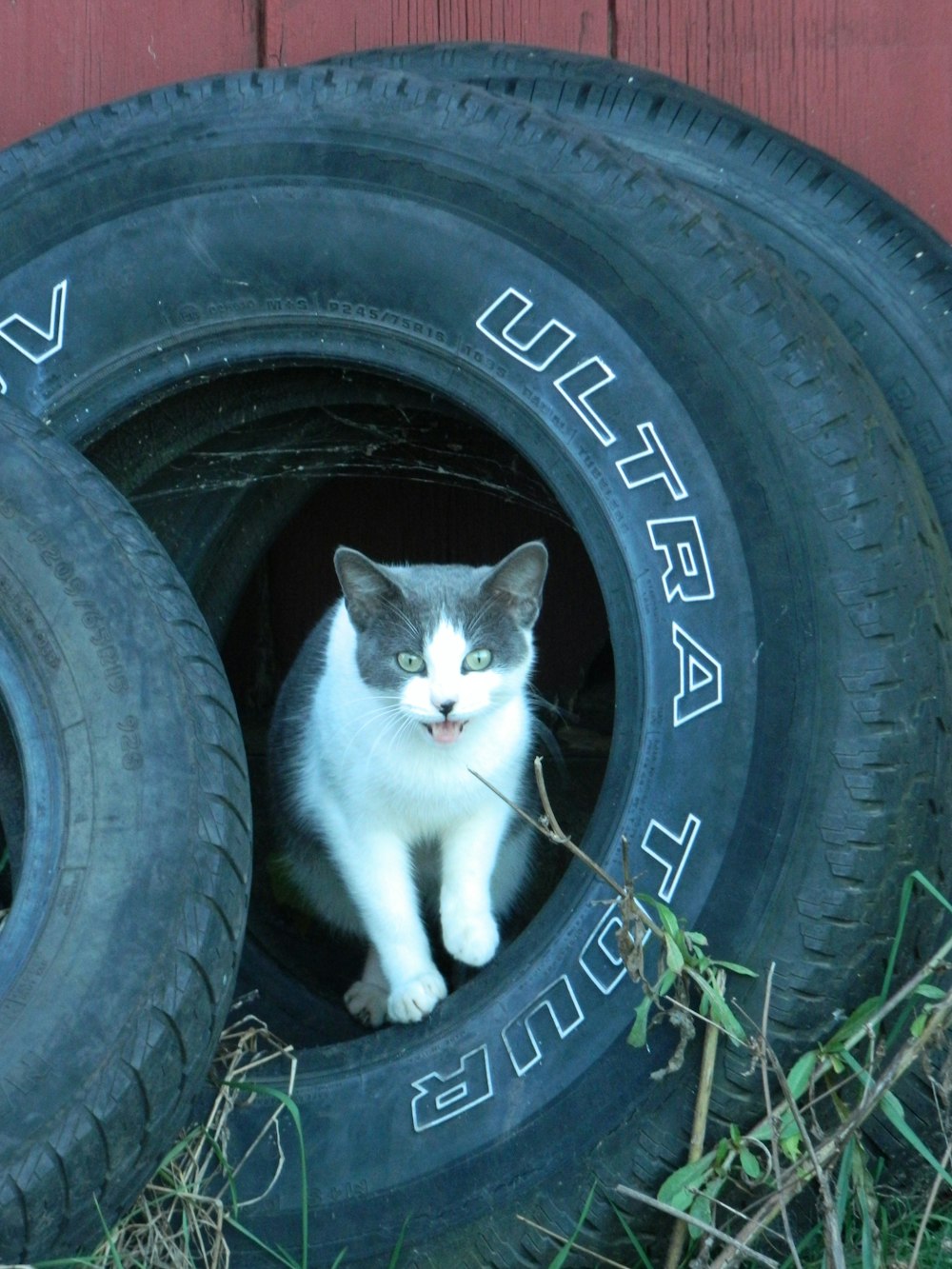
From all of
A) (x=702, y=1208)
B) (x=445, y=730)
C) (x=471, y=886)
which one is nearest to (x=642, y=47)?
(x=445, y=730)

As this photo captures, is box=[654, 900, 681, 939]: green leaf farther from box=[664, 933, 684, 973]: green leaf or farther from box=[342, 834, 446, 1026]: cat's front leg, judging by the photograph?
box=[342, 834, 446, 1026]: cat's front leg

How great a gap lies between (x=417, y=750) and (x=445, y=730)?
A: 3.4 inches

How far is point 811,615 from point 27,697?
0.87 m

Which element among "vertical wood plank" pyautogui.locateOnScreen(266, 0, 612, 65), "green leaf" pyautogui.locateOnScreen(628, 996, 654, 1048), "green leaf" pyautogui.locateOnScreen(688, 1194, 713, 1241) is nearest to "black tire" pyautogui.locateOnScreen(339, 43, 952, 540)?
"vertical wood plank" pyautogui.locateOnScreen(266, 0, 612, 65)

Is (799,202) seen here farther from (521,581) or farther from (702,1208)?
(702,1208)

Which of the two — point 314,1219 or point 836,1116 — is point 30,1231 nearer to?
point 314,1219

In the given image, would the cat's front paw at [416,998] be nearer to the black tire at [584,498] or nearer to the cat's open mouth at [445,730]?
the black tire at [584,498]

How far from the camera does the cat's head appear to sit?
186 centimetres

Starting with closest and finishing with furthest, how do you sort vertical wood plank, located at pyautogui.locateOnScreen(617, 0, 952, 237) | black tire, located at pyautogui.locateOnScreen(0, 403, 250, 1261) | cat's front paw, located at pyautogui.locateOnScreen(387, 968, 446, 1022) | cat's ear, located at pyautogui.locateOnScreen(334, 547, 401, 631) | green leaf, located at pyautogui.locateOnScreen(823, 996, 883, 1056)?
black tire, located at pyautogui.locateOnScreen(0, 403, 250, 1261) → green leaf, located at pyautogui.locateOnScreen(823, 996, 883, 1056) → cat's front paw, located at pyautogui.locateOnScreen(387, 968, 446, 1022) → cat's ear, located at pyautogui.locateOnScreen(334, 547, 401, 631) → vertical wood plank, located at pyautogui.locateOnScreen(617, 0, 952, 237)

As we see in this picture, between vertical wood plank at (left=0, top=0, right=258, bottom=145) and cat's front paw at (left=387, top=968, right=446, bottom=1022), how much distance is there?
5.20 feet

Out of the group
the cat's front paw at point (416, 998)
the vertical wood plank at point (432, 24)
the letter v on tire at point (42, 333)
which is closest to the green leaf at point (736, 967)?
the cat's front paw at point (416, 998)

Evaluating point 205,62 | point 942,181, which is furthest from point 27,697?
point 942,181

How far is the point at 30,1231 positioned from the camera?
4.48 ft

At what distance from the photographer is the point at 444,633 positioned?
1886 millimetres
